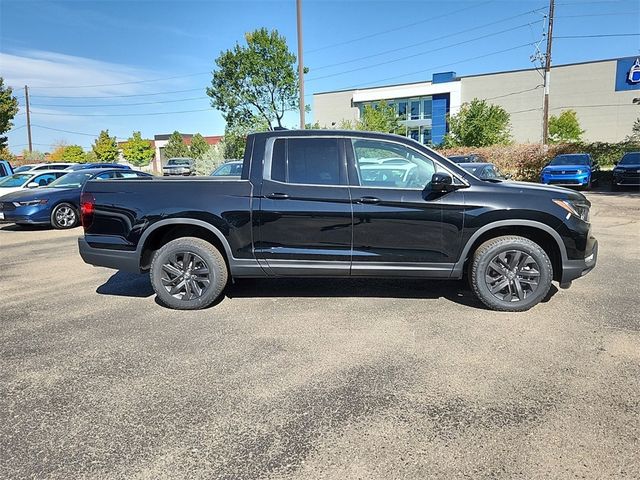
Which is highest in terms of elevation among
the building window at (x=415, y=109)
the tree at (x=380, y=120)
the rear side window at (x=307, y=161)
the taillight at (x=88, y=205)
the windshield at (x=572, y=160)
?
the building window at (x=415, y=109)

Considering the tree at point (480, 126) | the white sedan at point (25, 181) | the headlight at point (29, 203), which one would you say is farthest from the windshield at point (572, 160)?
the tree at point (480, 126)

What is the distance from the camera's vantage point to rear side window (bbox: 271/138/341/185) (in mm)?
4836

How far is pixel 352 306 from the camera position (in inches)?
199

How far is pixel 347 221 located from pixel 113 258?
8.52 feet

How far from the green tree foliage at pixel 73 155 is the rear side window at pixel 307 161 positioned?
51574 millimetres

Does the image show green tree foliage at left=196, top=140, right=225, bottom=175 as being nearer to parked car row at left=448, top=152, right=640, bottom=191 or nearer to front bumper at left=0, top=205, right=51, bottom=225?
parked car row at left=448, top=152, right=640, bottom=191

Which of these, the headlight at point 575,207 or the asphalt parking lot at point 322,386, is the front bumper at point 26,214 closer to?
the asphalt parking lot at point 322,386

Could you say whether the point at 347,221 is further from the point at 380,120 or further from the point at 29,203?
the point at 380,120

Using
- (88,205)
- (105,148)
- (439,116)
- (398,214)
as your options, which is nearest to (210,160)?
(105,148)

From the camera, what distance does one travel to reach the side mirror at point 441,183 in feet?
14.9

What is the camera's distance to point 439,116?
214ft

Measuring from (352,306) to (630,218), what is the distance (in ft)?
34.0

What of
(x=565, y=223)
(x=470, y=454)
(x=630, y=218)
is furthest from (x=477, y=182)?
(x=630, y=218)

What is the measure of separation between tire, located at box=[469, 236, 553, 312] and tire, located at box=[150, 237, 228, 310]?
272 centimetres
